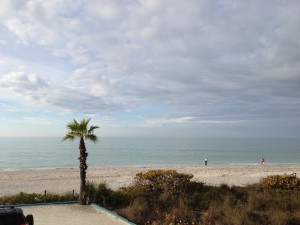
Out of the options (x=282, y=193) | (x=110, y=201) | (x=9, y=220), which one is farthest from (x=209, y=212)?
(x=9, y=220)

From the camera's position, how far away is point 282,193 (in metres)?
16.8

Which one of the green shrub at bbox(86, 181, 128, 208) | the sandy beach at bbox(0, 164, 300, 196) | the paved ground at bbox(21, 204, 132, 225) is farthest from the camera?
the sandy beach at bbox(0, 164, 300, 196)

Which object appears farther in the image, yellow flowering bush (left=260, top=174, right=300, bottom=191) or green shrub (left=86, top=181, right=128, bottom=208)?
yellow flowering bush (left=260, top=174, right=300, bottom=191)

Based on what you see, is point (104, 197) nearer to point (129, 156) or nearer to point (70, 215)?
point (70, 215)

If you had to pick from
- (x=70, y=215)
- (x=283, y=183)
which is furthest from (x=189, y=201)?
(x=283, y=183)

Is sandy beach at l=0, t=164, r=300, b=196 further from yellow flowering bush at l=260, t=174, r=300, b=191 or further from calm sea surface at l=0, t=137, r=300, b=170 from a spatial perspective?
calm sea surface at l=0, t=137, r=300, b=170

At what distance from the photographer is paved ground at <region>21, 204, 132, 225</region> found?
Answer: 12.0 m

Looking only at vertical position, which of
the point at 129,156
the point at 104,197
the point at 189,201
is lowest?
the point at 189,201

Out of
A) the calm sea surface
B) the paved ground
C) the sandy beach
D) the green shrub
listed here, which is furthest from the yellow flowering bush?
the calm sea surface

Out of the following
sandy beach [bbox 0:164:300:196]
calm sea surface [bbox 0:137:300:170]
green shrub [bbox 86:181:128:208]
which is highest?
calm sea surface [bbox 0:137:300:170]

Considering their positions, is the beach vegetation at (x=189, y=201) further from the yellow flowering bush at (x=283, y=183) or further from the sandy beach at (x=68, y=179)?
the sandy beach at (x=68, y=179)

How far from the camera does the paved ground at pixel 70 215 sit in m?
12.0

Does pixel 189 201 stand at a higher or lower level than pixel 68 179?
higher

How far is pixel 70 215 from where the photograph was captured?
43.0 ft
